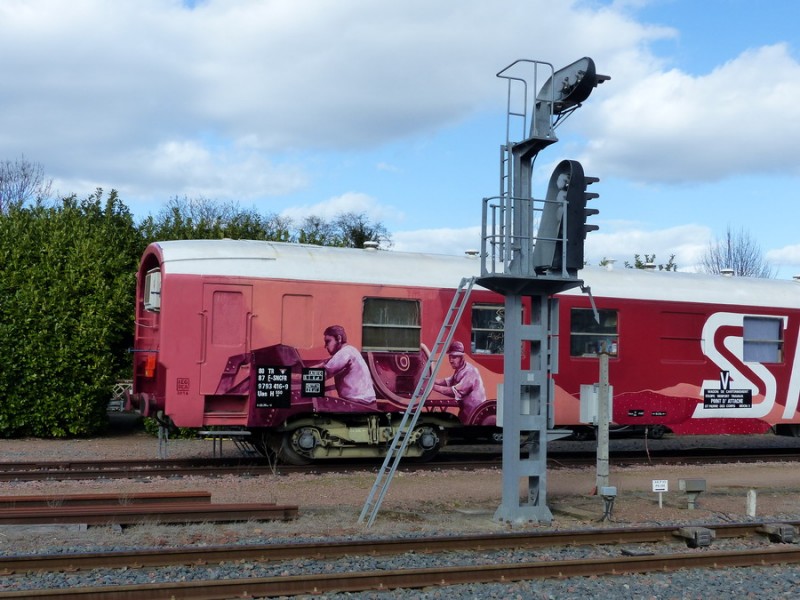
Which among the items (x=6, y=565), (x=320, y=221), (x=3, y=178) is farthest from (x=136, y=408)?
(x=3, y=178)

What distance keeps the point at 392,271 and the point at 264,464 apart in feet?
12.4

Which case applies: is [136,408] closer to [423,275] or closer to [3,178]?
[423,275]

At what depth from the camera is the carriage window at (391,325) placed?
13633 mm

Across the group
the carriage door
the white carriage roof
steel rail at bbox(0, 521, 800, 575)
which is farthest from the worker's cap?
steel rail at bbox(0, 521, 800, 575)

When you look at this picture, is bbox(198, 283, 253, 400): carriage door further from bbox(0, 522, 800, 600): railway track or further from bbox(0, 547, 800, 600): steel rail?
bbox(0, 547, 800, 600): steel rail

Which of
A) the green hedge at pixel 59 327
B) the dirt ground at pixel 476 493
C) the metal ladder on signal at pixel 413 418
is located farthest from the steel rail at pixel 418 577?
the green hedge at pixel 59 327

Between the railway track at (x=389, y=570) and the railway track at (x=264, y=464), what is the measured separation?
5.20 metres

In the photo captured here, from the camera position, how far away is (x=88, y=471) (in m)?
12.6

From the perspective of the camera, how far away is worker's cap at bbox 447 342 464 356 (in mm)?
13922

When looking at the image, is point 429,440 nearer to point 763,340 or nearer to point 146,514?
point 146,514

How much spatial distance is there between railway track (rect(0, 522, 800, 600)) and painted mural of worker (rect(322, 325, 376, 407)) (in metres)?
5.35

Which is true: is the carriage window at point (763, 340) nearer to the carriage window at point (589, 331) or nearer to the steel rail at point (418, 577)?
the carriage window at point (589, 331)

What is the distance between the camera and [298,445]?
528 inches

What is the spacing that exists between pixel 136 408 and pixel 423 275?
5058 millimetres
